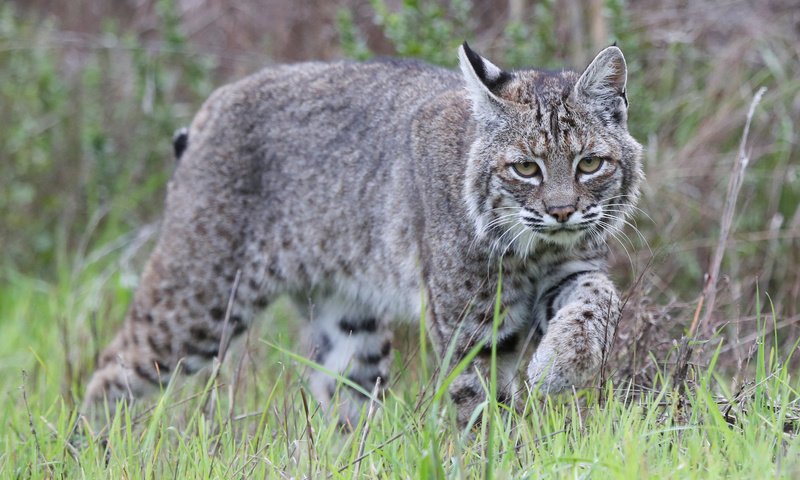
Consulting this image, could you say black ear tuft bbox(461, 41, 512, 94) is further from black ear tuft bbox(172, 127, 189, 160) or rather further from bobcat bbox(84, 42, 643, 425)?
black ear tuft bbox(172, 127, 189, 160)

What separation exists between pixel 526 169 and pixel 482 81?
1.24 ft

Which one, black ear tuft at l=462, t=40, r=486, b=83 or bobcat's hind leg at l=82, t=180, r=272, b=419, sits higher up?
black ear tuft at l=462, t=40, r=486, b=83

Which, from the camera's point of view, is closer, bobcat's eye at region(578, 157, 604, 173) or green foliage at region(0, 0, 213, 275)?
bobcat's eye at region(578, 157, 604, 173)

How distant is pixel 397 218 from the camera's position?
5066 millimetres

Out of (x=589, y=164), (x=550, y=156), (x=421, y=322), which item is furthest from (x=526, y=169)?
(x=421, y=322)

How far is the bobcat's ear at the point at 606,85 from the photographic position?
168 inches

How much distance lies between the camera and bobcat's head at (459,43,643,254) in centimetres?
416

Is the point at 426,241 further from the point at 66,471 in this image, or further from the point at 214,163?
the point at 66,471

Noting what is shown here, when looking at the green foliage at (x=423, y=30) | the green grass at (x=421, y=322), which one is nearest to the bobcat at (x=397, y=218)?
the green grass at (x=421, y=322)

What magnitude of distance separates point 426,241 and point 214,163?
49.4 inches

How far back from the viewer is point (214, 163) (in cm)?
547

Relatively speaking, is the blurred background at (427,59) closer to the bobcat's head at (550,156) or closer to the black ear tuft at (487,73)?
the bobcat's head at (550,156)

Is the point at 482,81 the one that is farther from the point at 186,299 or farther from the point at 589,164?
the point at 186,299

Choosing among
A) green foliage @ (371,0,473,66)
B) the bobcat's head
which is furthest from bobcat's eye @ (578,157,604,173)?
green foliage @ (371,0,473,66)
